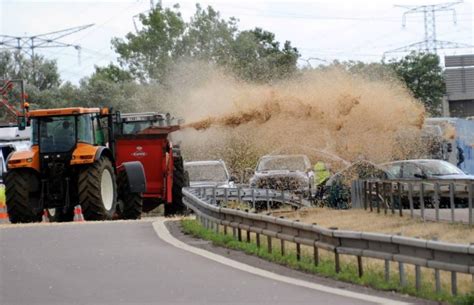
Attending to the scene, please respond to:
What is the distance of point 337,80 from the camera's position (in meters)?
33.2

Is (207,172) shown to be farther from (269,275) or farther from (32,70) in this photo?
(32,70)

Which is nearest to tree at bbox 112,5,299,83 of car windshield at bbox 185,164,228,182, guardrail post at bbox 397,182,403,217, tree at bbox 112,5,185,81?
tree at bbox 112,5,185,81

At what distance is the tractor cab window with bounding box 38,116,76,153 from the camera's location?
25.3 meters

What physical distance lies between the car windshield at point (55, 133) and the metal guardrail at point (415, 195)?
23.2 ft

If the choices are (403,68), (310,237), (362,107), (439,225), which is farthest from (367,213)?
(403,68)

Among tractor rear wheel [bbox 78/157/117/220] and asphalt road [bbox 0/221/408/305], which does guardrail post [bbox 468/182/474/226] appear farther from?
tractor rear wheel [bbox 78/157/117/220]

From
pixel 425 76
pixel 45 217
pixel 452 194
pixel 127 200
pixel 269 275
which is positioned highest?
pixel 425 76

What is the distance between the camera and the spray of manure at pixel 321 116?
31875mm

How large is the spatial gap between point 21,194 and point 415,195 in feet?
28.8

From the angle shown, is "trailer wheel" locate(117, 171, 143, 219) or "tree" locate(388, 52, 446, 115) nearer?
"trailer wheel" locate(117, 171, 143, 219)

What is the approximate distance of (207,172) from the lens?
3516 cm

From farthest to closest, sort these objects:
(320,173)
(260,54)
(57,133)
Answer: (260,54), (320,173), (57,133)

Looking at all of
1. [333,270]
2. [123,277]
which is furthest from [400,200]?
[123,277]

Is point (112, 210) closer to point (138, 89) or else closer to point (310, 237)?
point (310, 237)
